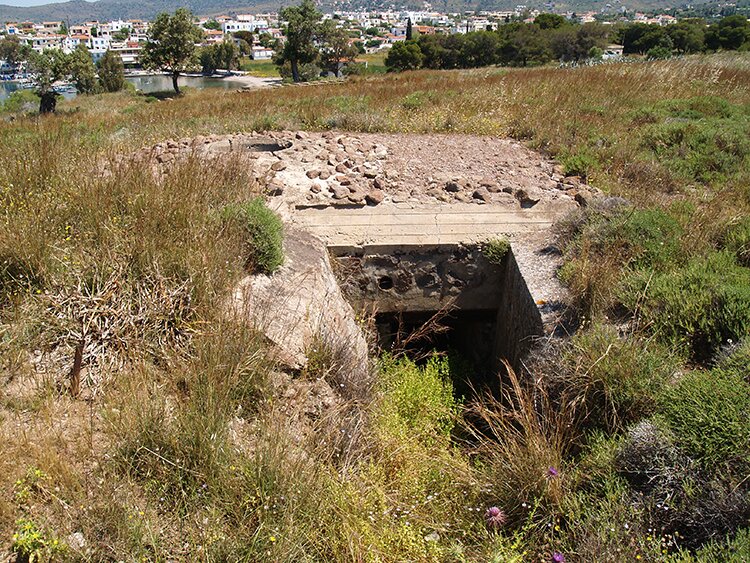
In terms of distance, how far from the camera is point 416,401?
16.3ft

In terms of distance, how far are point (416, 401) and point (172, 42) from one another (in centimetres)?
4096

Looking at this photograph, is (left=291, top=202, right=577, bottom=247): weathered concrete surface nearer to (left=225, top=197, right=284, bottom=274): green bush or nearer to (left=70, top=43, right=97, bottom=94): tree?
(left=225, top=197, right=284, bottom=274): green bush

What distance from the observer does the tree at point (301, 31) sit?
42.7 m

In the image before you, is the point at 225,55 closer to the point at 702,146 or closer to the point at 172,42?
the point at 172,42

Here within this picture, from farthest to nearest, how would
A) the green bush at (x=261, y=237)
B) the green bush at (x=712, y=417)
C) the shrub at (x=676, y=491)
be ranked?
the green bush at (x=261, y=237), the green bush at (x=712, y=417), the shrub at (x=676, y=491)

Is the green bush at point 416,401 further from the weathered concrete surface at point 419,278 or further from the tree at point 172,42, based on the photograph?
the tree at point 172,42

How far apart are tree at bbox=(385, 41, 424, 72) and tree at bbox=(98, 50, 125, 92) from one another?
27.1 metres

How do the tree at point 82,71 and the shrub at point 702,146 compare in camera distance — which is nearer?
the shrub at point 702,146

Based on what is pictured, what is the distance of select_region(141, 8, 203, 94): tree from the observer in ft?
125

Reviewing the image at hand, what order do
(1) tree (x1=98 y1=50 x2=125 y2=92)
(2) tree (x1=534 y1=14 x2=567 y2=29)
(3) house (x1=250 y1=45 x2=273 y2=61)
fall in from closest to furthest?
(1) tree (x1=98 y1=50 x2=125 y2=92)
(2) tree (x1=534 y1=14 x2=567 y2=29)
(3) house (x1=250 y1=45 x2=273 y2=61)

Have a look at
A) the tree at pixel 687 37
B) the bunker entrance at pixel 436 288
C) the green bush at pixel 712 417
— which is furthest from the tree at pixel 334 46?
the green bush at pixel 712 417

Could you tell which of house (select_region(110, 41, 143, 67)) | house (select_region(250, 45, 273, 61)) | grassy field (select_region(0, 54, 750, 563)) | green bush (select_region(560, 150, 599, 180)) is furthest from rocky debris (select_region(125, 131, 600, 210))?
house (select_region(110, 41, 143, 67))

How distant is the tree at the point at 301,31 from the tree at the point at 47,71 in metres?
16.7

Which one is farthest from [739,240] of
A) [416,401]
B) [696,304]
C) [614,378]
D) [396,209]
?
[396,209]
